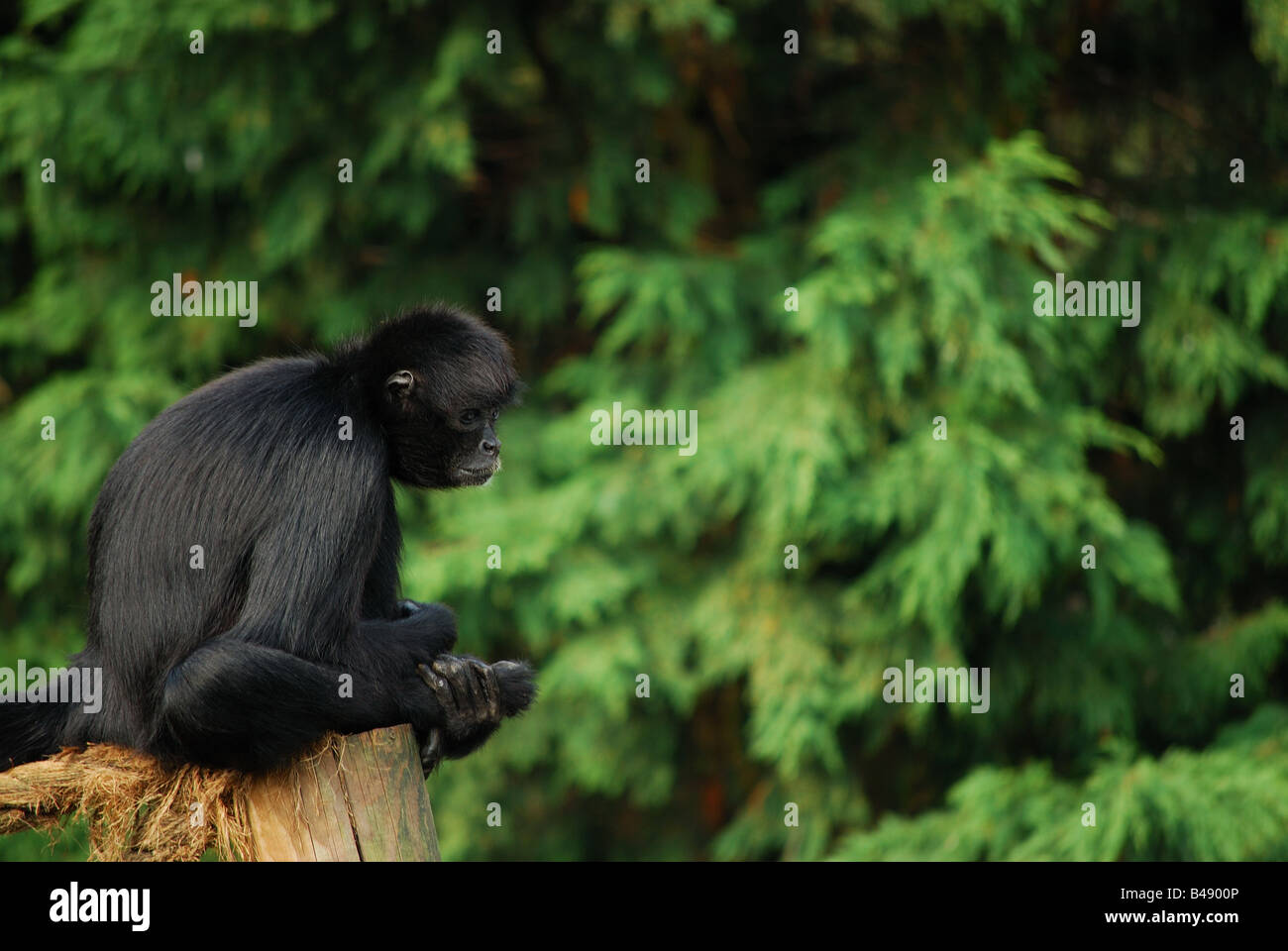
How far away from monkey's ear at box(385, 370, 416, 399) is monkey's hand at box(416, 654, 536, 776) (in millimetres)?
1162

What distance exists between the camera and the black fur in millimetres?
4465

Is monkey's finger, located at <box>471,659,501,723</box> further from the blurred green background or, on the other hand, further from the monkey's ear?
the blurred green background

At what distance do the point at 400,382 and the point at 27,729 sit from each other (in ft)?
6.59

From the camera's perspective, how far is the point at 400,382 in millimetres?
5387

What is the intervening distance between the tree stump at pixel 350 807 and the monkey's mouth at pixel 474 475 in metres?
1.41

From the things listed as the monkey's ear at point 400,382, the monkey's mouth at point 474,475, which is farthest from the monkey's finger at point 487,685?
the monkey's ear at point 400,382

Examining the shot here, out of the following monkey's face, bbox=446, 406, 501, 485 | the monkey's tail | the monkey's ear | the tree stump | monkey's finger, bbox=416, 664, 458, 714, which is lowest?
the tree stump

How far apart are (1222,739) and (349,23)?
26.9 ft

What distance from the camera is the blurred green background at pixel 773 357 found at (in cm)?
877

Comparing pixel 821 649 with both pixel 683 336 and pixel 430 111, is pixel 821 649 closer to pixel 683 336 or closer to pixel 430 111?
pixel 683 336

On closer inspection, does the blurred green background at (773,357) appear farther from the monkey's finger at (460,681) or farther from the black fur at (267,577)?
the monkey's finger at (460,681)

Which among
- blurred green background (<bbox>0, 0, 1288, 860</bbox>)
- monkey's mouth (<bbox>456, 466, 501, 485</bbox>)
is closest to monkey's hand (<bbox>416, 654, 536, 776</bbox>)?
monkey's mouth (<bbox>456, 466, 501, 485</bbox>)

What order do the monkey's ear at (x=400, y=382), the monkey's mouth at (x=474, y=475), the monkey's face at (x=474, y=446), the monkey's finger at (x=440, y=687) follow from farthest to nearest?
the monkey's mouth at (x=474, y=475)
the monkey's face at (x=474, y=446)
the monkey's ear at (x=400, y=382)
the monkey's finger at (x=440, y=687)

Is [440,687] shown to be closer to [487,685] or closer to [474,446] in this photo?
[487,685]
